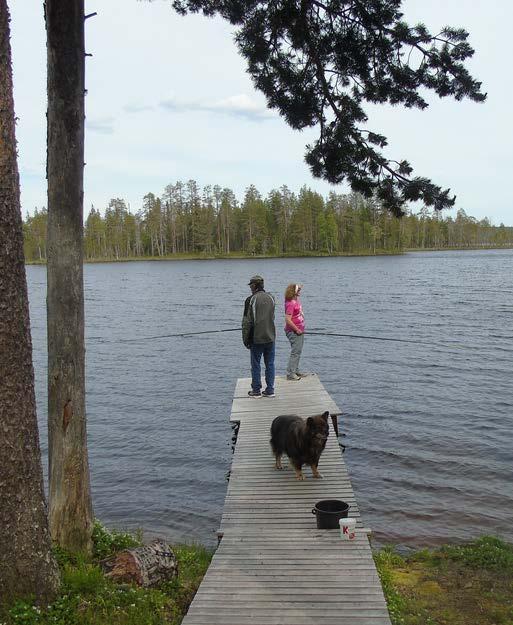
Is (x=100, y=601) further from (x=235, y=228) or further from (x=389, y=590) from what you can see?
(x=235, y=228)

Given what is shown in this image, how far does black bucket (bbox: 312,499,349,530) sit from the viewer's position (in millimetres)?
6469

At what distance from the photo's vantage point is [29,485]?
4.53 meters

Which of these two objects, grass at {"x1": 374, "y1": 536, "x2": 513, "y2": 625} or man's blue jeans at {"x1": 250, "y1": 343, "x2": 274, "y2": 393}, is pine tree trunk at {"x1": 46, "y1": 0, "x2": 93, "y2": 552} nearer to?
grass at {"x1": 374, "y1": 536, "x2": 513, "y2": 625}

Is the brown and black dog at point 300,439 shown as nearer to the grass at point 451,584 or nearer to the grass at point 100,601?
the grass at point 451,584

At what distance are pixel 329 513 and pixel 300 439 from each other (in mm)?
1482

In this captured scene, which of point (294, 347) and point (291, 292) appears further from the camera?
point (294, 347)

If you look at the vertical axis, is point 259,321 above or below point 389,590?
above

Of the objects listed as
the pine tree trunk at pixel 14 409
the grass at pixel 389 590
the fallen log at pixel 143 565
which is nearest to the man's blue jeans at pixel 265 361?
the grass at pixel 389 590

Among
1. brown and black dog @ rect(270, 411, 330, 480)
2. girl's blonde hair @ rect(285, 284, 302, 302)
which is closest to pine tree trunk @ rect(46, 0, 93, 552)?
brown and black dog @ rect(270, 411, 330, 480)

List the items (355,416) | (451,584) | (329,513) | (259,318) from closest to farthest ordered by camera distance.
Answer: (329,513) → (451,584) → (259,318) → (355,416)

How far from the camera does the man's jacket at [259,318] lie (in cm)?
1088

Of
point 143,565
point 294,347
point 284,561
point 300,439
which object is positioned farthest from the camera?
point 294,347

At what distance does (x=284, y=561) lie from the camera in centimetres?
586

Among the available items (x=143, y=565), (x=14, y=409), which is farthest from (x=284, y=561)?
(x=14, y=409)
